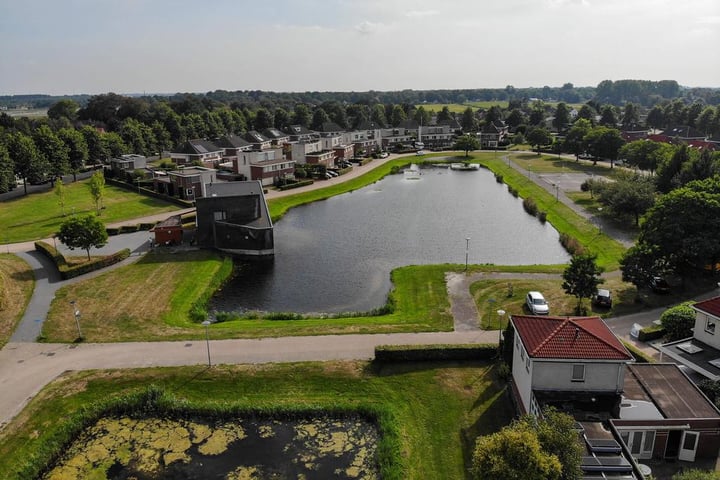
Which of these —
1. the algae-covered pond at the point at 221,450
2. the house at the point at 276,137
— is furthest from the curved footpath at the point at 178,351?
the house at the point at 276,137

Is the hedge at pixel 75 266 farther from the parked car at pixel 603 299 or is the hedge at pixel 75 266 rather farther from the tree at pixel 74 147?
the parked car at pixel 603 299

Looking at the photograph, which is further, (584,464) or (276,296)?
(276,296)

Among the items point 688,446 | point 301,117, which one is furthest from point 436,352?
point 301,117

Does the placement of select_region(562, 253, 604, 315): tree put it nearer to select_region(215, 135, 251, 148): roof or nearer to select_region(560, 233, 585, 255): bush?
select_region(560, 233, 585, 255): bush

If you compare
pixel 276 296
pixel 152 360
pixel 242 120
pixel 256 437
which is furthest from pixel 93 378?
pixel 242 120

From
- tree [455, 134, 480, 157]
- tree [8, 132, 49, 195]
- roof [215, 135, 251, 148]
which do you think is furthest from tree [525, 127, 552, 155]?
tree [8, 132, 49, 195]

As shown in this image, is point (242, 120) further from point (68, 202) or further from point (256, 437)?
point (256, 437)

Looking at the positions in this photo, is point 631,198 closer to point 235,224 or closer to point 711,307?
point 711,307
